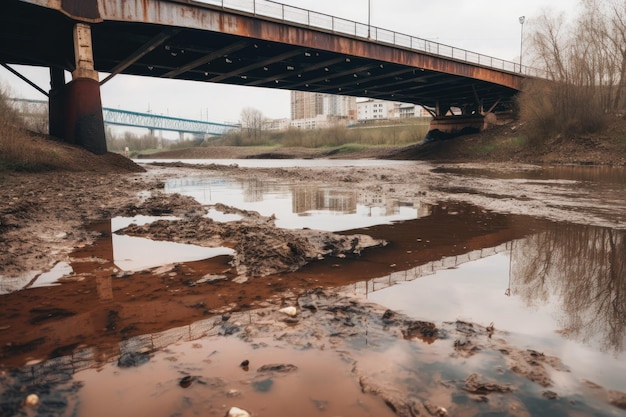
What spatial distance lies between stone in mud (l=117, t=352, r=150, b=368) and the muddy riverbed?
0.01m

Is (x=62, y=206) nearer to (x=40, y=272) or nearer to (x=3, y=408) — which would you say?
(x=40, y=272)

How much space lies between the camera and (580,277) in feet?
11.5

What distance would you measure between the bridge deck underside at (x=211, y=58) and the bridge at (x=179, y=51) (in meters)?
0.06

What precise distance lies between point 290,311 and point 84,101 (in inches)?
696

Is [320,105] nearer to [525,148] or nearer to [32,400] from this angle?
[525,148]

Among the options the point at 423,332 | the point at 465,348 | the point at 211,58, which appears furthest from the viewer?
the point at 211,58

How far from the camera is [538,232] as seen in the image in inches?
211

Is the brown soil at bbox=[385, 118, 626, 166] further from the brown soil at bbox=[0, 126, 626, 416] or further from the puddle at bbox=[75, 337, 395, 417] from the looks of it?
the puddle at bbox=[75, 337, 395, 417]

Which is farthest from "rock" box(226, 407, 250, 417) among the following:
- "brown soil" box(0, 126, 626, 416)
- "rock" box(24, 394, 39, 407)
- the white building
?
the white building

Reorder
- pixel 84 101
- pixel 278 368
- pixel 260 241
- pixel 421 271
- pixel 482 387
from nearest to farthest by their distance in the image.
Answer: pixel 482 387 → pixel 278 368 → pixel 421 271 → pixel 260 241 → pixel 84 101

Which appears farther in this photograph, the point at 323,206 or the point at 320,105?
the point at 320,105

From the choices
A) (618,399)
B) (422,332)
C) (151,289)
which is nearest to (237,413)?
(422,332)

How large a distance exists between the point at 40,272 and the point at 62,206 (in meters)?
4.22

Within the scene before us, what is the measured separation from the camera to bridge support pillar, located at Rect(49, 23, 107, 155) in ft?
52.5
